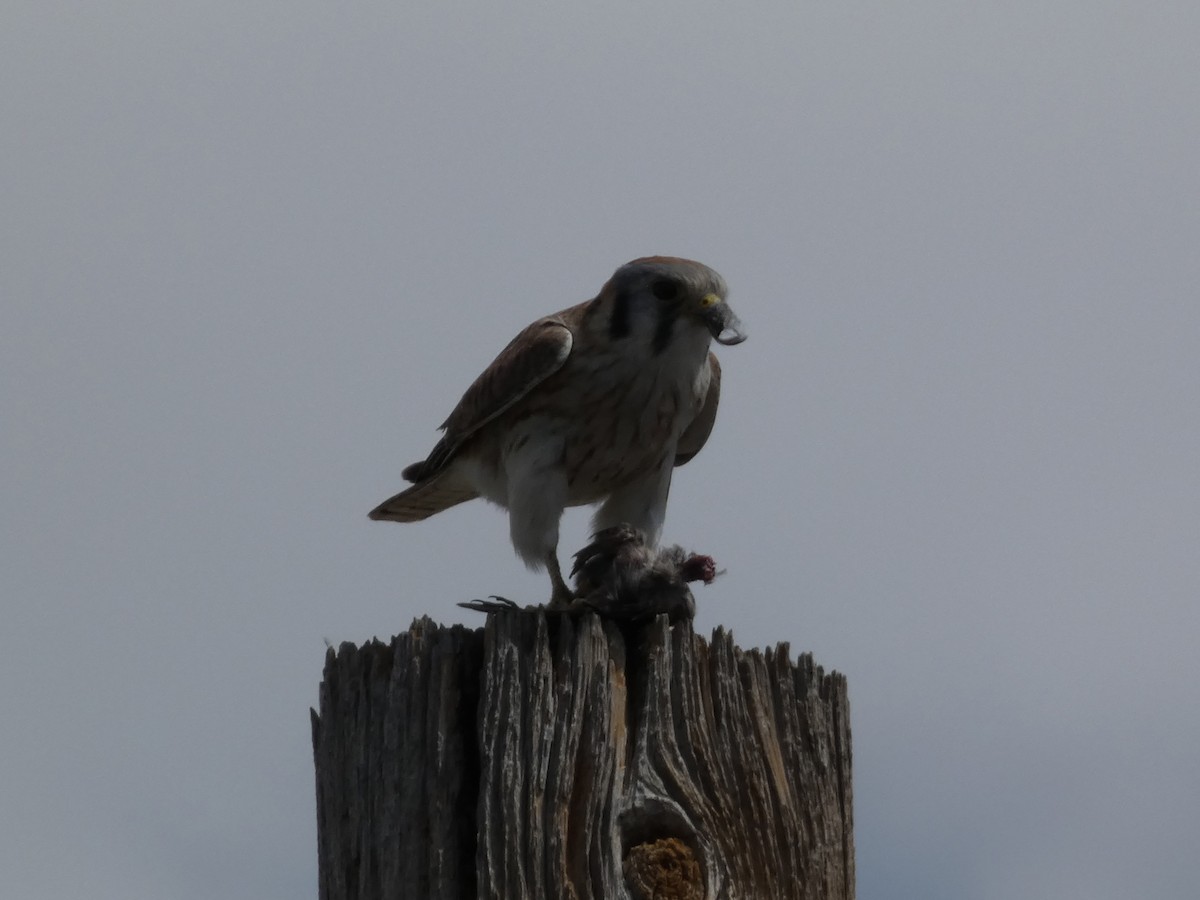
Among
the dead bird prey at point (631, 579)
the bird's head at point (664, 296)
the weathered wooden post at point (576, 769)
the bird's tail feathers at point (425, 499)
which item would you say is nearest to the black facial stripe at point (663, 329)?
the bird's head at point (664, 296)

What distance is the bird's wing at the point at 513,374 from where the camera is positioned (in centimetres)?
520

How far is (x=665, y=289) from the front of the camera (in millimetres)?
5152

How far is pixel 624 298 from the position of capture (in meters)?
5.21

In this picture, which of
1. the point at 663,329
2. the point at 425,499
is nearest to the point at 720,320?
the point at 663,329

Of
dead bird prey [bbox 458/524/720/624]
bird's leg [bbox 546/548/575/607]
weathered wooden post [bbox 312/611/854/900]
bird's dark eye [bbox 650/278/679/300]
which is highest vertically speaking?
bird's dark eye [bbox 650/278/679/300]

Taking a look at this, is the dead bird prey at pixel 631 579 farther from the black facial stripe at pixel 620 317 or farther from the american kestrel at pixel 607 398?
the black facial stripe at pixel 620 317

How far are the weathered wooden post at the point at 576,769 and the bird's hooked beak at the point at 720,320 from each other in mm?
2113

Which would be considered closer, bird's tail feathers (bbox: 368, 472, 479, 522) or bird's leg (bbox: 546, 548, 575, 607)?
bird's leg (bbox: 546, 548, 575, 607)

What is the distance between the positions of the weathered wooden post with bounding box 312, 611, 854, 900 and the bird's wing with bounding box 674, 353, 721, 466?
263 centimetres

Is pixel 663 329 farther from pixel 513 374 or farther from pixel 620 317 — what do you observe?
pixel 513 374

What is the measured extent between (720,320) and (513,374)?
2.16 ft

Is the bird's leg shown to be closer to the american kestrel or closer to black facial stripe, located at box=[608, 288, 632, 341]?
the american kestrel

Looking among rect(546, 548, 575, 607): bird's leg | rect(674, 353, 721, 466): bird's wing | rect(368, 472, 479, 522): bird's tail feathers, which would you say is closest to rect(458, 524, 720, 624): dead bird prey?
rect(546, 548, 575, 607): bird's leg

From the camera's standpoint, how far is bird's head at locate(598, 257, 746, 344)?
16.8 feet
